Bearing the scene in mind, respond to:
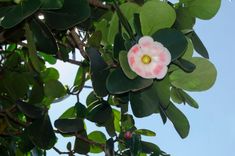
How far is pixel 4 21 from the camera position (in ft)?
2.48

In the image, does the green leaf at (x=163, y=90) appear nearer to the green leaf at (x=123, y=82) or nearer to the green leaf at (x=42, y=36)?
the green leaf at (x=123, y=82)

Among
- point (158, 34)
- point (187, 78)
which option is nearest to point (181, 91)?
point (187, 78)

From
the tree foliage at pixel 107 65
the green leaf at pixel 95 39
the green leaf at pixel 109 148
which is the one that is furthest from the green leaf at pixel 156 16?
the green leaf at pixel 109 148

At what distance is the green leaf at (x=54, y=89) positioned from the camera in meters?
1.28

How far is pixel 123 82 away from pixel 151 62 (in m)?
0.06

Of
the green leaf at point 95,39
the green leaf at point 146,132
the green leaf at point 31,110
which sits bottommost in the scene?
the green leaf at point 146,132

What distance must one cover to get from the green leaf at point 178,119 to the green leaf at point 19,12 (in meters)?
0.31

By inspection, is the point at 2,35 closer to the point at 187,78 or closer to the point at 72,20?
the point at 72,20

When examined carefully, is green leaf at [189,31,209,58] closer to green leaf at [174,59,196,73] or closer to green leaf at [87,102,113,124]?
green leaf at [174,59,196,73]

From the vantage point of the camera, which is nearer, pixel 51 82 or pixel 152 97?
pixel 152 97

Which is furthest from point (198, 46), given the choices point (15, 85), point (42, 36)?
point (15, 85)

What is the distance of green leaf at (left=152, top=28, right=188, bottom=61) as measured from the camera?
752 millimetres

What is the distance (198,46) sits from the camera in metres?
0.92

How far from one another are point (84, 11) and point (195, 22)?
0.24 m
